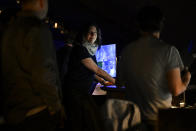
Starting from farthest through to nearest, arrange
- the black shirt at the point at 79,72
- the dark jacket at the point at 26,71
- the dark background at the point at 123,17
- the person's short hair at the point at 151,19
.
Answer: the dark background at the point at 123,17, the black shirt at the point at 79,72, the person's short hair at the point at 151,19, the dark jacket at the point at 26,71

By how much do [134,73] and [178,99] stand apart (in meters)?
0.78

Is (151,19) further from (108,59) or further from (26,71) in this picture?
(108,59)

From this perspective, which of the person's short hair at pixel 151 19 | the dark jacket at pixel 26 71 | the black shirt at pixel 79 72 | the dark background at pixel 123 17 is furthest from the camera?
the dark background at pixel 123 17

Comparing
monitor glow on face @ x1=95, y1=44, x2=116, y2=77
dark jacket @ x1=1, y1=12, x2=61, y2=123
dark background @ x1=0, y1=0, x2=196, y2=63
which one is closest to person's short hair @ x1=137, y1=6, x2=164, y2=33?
dark background @ x1=0, y1=0, x2=196, y2=63

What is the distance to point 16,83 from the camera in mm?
1188

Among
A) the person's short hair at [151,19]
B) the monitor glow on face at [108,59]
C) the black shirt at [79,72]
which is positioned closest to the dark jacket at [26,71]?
the person's short hair at [151,19]

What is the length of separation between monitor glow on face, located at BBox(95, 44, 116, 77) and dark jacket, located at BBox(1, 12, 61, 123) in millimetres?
1895

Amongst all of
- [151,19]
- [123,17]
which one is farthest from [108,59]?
[151,19]

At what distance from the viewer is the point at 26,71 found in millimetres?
1188

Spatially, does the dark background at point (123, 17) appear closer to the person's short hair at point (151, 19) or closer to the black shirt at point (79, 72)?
the person's short hair at point (151, 19)

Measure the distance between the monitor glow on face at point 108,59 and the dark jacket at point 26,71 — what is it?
1895 mm

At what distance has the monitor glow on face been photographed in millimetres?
3078

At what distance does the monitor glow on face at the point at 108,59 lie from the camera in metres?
3.08

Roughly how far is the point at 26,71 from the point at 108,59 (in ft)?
6.66
